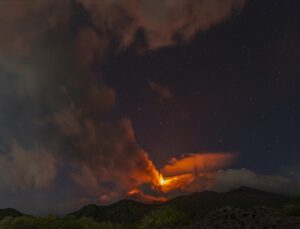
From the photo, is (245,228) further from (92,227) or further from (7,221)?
(92,227)

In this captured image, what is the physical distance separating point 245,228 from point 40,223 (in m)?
91.8

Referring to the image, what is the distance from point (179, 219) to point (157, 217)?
7.92 metres

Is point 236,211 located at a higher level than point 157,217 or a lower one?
lower

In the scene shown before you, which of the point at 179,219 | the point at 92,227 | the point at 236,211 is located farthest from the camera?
the point at 92,227

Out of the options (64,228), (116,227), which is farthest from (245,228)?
(116,227)

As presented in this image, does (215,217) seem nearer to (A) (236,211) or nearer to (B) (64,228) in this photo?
(A) (236,211)

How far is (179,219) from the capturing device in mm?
109062

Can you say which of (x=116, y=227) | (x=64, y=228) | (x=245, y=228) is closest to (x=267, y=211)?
(x=245, y=228)

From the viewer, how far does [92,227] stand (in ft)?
506

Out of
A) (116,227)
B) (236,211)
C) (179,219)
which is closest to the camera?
(236,211)

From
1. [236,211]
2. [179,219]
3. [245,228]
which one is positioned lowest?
[245,228]

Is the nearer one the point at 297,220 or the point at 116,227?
the point at 297,220

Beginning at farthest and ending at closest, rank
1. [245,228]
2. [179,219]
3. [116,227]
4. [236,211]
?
[116,227]
[179,219]
[236,211]
[245,228]

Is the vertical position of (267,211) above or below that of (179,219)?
below
